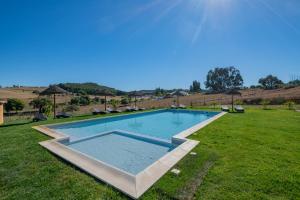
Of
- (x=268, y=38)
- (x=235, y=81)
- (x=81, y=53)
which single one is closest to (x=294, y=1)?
(x=268, y=38)

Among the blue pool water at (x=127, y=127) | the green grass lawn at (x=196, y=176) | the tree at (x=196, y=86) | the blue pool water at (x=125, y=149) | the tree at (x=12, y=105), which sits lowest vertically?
the blue pool water at (x=125, y=149)

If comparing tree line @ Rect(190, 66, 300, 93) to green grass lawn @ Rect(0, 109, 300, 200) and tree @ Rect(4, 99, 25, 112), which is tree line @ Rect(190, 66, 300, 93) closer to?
tree @ Rect(4, 99, 25, 112)

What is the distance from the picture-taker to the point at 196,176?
130 inches

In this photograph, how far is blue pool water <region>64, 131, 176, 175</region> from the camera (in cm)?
488

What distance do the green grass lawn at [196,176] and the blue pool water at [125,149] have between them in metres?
1.27

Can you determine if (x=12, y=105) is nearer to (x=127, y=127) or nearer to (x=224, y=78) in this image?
(x=127, y=127)

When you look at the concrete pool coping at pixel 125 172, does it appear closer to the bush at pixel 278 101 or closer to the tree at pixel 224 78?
the bush at pixel 278 101

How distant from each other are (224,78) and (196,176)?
72.6m

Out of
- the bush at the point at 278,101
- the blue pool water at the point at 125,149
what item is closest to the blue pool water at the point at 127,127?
the blue pool water at the point at 125,149

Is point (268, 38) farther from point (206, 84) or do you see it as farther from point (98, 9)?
point (206, 84)

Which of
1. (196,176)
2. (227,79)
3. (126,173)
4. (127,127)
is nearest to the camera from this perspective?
(196,176)

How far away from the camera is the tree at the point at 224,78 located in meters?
67.3

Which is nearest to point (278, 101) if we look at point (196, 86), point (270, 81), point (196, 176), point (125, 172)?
point (196, 176)

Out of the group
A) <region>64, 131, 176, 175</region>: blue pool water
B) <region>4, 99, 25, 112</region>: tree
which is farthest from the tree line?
<region>64, 131, 176, 175</region>: blue pool water
